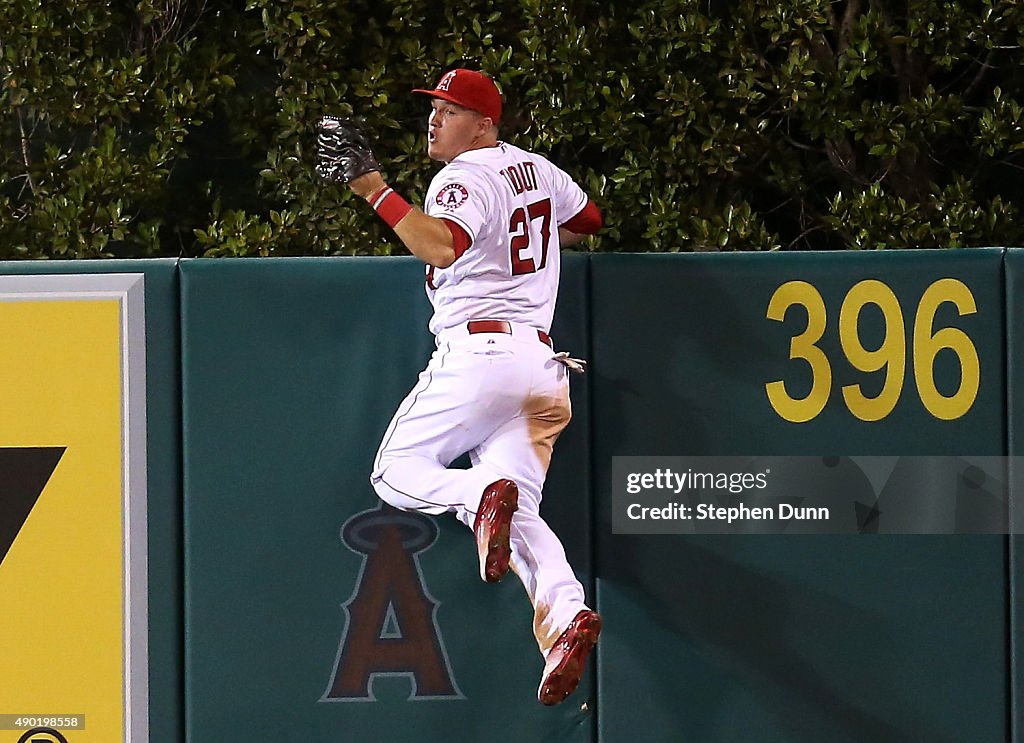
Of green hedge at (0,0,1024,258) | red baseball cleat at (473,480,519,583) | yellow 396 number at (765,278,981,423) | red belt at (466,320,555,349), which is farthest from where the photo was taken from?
green hedge at (0,0,1024,258)

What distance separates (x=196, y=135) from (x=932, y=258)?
12.9ft

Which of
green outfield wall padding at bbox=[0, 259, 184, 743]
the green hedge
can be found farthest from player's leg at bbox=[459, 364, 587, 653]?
the green hedge

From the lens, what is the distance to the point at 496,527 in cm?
296

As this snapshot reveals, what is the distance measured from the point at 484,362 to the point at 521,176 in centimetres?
54

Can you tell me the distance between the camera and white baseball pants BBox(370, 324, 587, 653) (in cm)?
310

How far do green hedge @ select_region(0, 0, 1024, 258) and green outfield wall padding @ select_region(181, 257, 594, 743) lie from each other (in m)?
2.04

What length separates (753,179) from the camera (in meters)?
5.79

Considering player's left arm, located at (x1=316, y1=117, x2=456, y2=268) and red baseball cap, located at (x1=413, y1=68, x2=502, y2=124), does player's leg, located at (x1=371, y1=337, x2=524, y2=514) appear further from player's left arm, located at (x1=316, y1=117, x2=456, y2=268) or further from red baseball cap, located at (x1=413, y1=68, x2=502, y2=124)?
red baseball cap, located at (x1=413, y1=68, x2=502, y2=124)

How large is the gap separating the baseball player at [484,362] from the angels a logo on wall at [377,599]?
90mm

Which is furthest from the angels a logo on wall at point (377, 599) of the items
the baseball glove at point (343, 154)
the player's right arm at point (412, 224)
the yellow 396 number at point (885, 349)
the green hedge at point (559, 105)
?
the green hedge at point (559, 105)

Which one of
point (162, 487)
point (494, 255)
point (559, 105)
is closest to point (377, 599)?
A: point (162, 487)

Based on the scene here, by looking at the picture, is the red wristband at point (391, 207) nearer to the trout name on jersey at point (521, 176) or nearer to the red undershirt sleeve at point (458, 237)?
the red undershirt sleeve at point (458, 237)

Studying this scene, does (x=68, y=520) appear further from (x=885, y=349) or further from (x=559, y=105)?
(x=559, y=105)

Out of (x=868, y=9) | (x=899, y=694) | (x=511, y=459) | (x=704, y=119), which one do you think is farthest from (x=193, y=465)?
(x=868, y=9)
